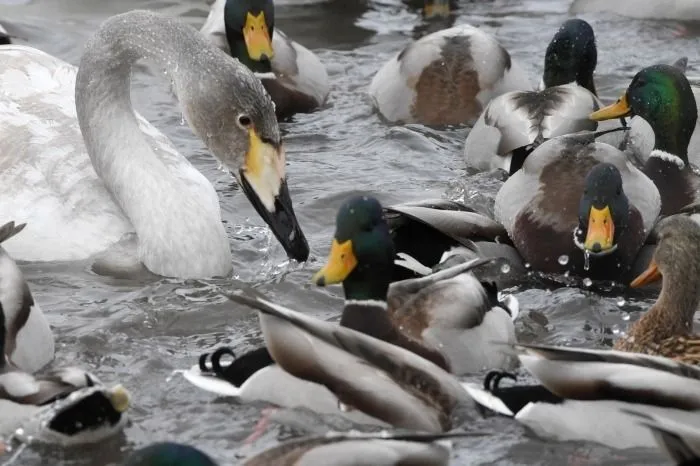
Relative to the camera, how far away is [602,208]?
7371mm

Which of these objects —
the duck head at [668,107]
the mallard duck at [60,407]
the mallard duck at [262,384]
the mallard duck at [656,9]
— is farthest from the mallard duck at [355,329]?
the mallard duck at [656,9]

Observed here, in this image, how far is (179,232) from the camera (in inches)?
296

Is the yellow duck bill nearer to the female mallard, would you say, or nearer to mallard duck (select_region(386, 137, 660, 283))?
mallard duck (select_region(386, 137, 660, 283))

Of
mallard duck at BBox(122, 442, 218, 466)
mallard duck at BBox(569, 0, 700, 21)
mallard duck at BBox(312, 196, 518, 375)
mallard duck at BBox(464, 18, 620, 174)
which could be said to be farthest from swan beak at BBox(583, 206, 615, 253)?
mallard duck at BBox(569, 0, 700, 21)

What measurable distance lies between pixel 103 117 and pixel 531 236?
200 cm

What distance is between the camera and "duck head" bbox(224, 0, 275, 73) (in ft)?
33.3

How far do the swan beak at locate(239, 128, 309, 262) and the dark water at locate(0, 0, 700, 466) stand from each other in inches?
14.1

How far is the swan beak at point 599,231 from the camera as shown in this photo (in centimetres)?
730

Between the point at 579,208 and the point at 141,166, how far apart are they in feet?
6.39

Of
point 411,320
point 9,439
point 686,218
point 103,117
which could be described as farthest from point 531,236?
point 9,439

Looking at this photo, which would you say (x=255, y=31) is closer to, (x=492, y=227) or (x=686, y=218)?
(x=492, y=227)

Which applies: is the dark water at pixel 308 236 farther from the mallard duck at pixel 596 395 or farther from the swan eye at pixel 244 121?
the swan eye at pixel 244 121

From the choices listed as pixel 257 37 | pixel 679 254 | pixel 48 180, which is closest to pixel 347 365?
pixel 679 254

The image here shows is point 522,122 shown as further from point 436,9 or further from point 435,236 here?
point 436,9
